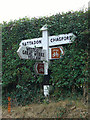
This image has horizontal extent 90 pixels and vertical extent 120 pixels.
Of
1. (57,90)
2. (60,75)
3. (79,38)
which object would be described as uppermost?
(79,38)

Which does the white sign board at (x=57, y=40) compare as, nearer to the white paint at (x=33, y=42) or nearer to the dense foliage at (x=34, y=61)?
the white paint at (x=33, y=42)

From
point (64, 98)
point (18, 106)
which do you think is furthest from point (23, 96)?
point (64, 98)

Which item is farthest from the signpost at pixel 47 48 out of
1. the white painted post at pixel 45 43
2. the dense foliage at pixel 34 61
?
the dense foliage at pixel 34 61

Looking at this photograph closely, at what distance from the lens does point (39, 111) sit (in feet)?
21.1

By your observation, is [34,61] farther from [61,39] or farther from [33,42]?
[61,39]

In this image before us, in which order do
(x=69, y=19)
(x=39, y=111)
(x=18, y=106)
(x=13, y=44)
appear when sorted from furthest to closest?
(x=13, y=44) < (x=18, y=106) < (x=69, y=19) < (x=39, y=111)

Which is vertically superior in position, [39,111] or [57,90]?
[57,90]

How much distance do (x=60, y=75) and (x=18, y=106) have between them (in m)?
2.13

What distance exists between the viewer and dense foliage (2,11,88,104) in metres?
6.57

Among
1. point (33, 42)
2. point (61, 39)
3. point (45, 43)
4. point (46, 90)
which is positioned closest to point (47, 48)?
point (45, 43)

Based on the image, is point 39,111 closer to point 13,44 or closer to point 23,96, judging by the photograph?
point 23,96

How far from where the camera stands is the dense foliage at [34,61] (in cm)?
657

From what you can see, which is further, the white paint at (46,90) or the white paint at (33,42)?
the white paint at (33,42)

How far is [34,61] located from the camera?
Answer: 7.48 meters
